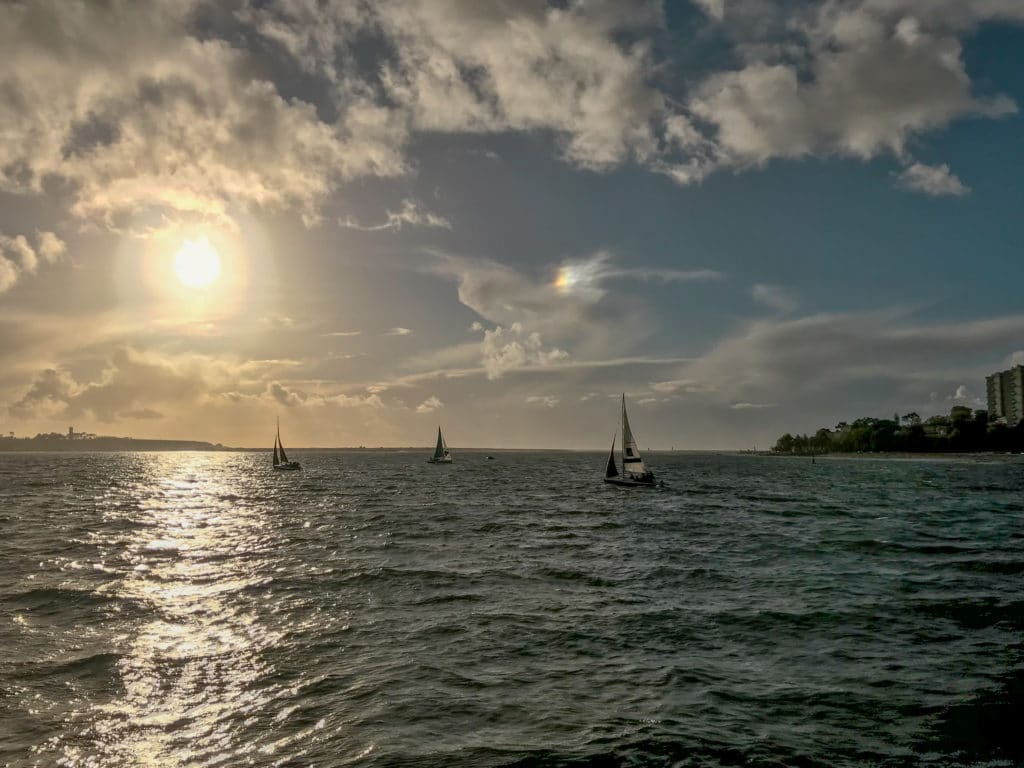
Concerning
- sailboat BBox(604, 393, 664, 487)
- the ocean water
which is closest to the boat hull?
sailboat BBox(604, 393, 664, 487)

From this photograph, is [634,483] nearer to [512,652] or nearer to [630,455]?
[630,455]

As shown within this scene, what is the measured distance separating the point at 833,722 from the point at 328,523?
43.1m

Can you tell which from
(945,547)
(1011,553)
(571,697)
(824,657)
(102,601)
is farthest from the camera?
(945,547)

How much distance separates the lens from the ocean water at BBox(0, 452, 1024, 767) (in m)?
12.8

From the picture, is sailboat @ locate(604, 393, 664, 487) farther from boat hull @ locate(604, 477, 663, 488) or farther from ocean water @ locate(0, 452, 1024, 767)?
ocean water @ locate(0, 452, 1024, 767)

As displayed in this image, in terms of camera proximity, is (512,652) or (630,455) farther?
→ (630,455)

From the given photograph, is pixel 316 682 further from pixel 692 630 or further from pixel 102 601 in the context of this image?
pixel 102 601

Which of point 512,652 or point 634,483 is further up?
point 512,652

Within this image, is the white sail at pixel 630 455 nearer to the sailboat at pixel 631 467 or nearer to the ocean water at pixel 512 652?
the sailboat at pixel 631 467

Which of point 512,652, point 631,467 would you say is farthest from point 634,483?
point 512,652

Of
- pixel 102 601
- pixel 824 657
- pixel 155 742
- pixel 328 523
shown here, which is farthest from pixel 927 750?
pixel 328 523

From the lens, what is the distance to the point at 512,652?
60.2 ft

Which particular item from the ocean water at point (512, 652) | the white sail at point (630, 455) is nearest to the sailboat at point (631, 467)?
the white sail at point (630, 455)

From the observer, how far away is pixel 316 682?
16141mm
